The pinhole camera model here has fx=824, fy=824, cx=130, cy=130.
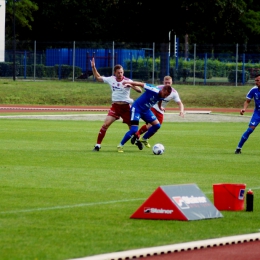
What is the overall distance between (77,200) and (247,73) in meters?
44.0

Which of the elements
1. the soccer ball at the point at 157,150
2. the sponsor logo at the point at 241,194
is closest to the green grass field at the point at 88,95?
the soccer ball at the point at 157,150

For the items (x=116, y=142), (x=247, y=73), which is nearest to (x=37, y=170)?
(x=116, y=142)

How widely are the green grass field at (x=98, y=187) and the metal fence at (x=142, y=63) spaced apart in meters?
29.8

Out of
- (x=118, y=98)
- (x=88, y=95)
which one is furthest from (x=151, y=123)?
(x=88, y=95)

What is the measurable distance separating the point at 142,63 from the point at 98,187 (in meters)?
44.0

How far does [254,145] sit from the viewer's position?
2311cm

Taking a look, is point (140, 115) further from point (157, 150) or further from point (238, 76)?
point (238, 76)

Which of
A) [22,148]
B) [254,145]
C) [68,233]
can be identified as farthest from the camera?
[254,145]

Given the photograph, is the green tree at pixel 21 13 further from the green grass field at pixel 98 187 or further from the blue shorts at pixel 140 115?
the blue shorts at pixel 140 115

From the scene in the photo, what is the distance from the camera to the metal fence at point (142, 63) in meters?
55.2

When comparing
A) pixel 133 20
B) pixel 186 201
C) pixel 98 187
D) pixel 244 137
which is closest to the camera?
pixel 186 201

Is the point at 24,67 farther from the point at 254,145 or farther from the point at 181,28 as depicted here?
the point at 254,145

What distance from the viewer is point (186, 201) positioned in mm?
9953

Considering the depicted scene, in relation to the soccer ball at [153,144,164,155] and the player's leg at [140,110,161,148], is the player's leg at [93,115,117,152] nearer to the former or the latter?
the player's leg at [140,110,161,148]
